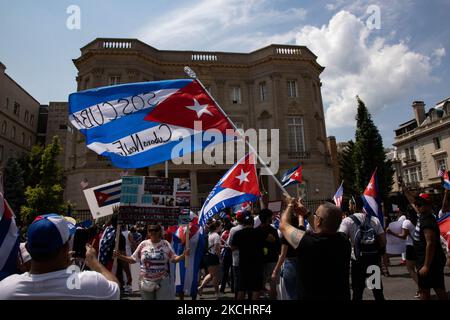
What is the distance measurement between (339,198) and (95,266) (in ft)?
35.3

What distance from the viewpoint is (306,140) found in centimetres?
2988

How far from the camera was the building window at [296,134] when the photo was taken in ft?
97.5

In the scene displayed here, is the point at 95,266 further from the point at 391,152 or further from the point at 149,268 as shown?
the point at 391,152

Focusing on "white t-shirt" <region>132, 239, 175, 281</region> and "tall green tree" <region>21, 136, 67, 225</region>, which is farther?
"tall green tree" <region>21, 136, 67, 225</region>

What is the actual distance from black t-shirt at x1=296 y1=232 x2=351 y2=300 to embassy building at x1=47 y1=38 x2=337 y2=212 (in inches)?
952

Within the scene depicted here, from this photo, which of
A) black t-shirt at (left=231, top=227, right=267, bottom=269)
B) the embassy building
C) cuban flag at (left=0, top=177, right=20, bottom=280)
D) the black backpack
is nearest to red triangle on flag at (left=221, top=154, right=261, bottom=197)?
black t-shirt at (left=231, top=227, right=267, bottom=269)

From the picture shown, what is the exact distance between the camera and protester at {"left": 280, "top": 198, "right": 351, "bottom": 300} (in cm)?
313

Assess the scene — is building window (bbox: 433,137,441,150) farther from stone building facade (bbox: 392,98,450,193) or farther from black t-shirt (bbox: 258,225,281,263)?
black t-shirt (bbox: 258,225,281,263)

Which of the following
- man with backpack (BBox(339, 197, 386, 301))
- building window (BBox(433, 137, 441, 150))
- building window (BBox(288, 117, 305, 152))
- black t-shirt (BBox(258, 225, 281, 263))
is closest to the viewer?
man with backpack (BBox(339, 197, 386, 301))

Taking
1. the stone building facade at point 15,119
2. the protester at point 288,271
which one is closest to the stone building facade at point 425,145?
the protester at point 288,271

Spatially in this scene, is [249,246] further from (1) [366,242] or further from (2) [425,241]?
(2) [425,241]

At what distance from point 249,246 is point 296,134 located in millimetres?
24777
